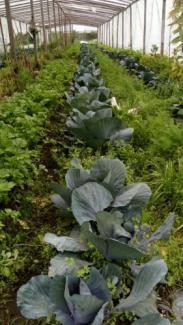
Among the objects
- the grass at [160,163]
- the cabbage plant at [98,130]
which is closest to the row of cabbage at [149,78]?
the grass at [160,163]

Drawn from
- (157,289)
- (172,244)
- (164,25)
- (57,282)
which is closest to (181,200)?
(172,244)

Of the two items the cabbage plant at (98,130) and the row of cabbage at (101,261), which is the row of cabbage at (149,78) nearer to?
the cabbage plant at (98,130)

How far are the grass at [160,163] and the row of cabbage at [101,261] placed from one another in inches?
10.3

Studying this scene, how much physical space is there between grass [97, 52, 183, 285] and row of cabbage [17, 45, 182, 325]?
0.86ft

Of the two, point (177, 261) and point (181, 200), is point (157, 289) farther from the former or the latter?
point (181, 200)

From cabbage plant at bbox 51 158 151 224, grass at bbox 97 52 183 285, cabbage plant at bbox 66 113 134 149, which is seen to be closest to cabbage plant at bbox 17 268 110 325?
cabbage plant at bbox 51 158 151 224

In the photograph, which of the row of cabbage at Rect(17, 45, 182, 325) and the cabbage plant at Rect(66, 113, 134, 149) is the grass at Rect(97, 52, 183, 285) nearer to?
the cabbage plant at Rect(66, 113, 134, 149)

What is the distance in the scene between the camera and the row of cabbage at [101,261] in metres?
1.70

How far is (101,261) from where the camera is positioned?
2148 mm

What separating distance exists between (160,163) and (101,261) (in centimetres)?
184

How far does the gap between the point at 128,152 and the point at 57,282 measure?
7.65 feet

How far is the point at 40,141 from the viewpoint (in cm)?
423

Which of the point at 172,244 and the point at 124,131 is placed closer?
the point at 172,244

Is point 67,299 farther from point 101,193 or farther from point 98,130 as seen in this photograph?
point 98,130
